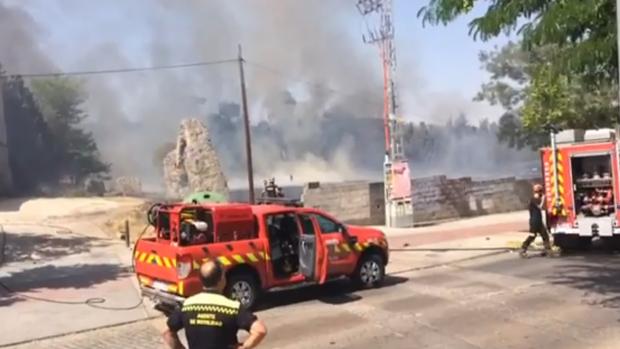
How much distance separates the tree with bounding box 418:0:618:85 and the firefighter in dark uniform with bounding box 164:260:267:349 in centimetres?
446

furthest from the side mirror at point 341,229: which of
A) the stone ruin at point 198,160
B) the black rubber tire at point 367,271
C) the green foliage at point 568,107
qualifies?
the stone ruin at point 198,160

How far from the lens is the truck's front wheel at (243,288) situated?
938cm

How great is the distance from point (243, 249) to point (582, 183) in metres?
7.81

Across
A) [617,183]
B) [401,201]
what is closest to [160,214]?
[617,183]

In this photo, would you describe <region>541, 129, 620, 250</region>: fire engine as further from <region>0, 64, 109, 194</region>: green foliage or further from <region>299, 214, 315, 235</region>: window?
<region>0, 64, 109, 194</region>: green foliage

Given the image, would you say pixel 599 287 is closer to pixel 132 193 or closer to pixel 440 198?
pixel 440 198

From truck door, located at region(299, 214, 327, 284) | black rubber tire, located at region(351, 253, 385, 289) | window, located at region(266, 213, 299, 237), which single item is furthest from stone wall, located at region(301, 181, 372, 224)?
truck door, located at region(299, 214, 327, 284)

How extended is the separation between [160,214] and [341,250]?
2.73 m

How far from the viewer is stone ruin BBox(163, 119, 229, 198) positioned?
1271 inches

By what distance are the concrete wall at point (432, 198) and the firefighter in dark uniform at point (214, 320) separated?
52.2 ft

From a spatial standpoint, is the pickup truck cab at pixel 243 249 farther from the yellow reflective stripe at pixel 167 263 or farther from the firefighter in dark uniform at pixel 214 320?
the firefighter in dark uniform at pixel 214 320

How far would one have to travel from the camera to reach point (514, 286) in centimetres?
1075

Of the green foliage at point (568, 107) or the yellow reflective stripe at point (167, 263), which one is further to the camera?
the green foliage at point (568, 107)

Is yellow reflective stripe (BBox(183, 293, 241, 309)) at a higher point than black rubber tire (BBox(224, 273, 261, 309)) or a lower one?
higher
